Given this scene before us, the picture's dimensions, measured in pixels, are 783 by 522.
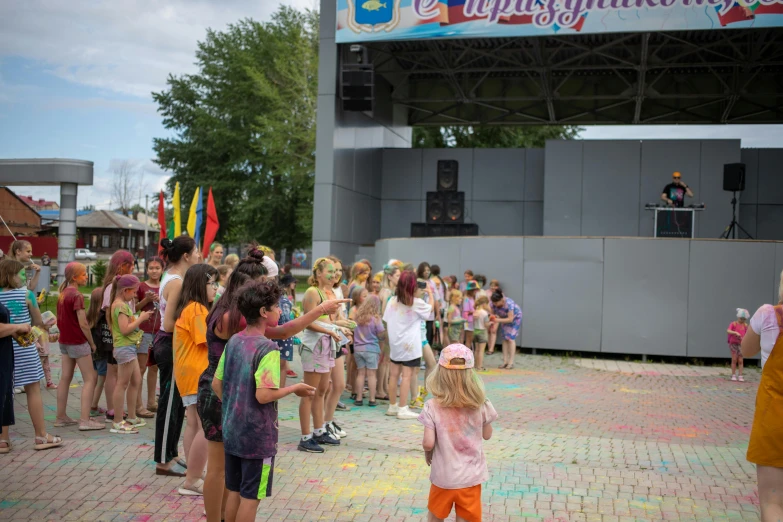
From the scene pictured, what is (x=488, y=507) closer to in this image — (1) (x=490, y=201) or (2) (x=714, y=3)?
(2) (x=714, y=3)

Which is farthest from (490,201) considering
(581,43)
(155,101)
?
(155,101)

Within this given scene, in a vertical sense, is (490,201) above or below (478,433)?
above

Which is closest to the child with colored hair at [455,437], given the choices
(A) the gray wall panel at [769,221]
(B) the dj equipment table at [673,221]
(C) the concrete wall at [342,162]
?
(C) the concrete wall at [342,162]

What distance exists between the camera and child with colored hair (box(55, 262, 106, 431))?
6645 mm

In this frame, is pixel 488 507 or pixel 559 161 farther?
pixel 559 161

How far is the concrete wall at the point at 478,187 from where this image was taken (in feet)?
82.4

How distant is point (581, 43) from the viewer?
20109 mm

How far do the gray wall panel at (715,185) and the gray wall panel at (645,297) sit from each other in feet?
30.6

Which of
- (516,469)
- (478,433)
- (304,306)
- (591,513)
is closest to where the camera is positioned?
(478,433)

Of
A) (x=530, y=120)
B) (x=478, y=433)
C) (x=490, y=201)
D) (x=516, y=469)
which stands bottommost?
(x=516, y=469)

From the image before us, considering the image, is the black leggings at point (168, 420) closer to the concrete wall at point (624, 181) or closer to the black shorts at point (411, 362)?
the black shorts at point (411, 362)

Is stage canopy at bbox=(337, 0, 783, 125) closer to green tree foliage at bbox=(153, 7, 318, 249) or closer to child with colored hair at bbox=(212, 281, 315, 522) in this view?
green tree foliage at bbox=(153, 7, 318, 249)

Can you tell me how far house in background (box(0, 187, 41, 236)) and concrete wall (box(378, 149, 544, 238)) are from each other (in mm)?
18793

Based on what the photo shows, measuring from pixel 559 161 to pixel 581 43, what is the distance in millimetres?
4201
